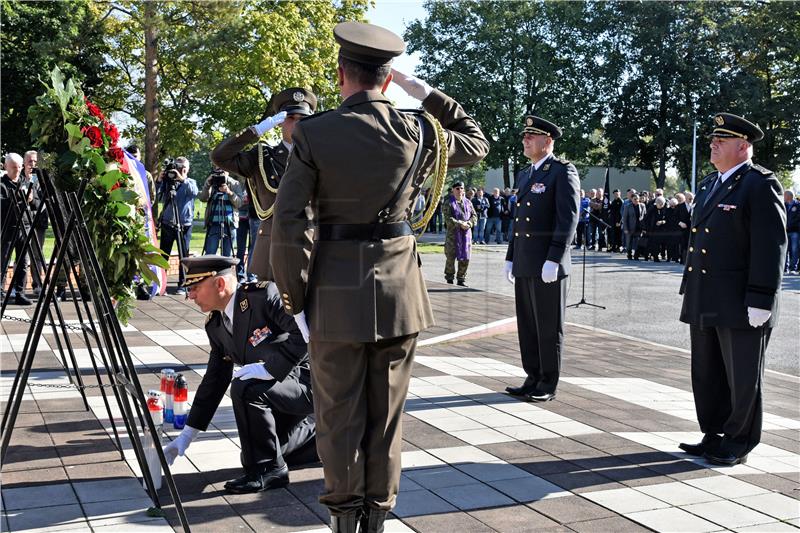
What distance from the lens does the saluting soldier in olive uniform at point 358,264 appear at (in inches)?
139

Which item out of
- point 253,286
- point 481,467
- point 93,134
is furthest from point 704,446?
point 93,134

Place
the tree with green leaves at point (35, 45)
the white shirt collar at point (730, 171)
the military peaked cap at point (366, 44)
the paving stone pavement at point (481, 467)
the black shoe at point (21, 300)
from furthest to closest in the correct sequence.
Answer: the tree with green leaves at point (35, 45) → the black shoe at point (21, 300) → the white shirt collar at point (730, 171) → the paving stone pavement at point (481, 467) → the military peaked cap at point (366, 44)

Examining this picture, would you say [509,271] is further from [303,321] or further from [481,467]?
[303,321]

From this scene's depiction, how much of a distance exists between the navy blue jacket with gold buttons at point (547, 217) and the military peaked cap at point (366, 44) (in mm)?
3684

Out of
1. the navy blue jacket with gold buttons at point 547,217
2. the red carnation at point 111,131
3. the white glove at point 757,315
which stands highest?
the red carnation at point 111,131

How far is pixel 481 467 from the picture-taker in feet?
17.2

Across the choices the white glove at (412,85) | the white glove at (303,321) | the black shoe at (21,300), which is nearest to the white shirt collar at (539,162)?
the white glove at (412,85)

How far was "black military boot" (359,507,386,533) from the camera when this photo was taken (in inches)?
148

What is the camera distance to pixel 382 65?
11.9 feet

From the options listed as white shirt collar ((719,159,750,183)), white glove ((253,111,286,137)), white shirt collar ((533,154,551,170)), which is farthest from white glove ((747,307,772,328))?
white glove ((253,111,286,137))

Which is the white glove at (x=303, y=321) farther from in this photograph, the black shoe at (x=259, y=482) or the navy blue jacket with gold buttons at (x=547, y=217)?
the navy blue jacket with gold buttons at (x=547, y=217)

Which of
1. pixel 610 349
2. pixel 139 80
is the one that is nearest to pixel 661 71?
pixel 139 80

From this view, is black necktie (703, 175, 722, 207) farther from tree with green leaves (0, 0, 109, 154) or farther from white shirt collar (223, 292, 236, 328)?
tree with green leaves (0, 0, 109, 154)

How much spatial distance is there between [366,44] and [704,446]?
3527mm
